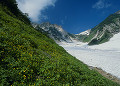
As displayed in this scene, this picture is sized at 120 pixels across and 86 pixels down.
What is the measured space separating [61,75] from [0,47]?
19.3 ft

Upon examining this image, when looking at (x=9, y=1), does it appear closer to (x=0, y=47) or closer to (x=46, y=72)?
(x=0, y=47)

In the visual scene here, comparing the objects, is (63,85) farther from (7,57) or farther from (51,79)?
(7,57)

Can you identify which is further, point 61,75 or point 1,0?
point 1,0

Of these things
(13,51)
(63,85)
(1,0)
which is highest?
(1,0)

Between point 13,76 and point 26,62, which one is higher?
point 26,62

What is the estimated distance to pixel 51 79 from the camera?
5320mm

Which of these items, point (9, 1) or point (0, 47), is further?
point (9, 1)

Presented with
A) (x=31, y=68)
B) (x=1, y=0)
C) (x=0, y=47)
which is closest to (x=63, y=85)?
(x=31, y=68)

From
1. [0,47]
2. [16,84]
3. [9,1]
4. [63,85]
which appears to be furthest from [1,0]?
[63,85]

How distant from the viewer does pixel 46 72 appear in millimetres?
5820

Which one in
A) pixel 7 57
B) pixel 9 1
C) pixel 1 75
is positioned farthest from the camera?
pixel 9 1

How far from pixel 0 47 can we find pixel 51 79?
5132 mm

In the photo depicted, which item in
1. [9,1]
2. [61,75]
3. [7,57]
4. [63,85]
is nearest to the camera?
[63,85]

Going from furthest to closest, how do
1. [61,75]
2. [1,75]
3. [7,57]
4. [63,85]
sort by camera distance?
[61,75], [7,57], [63,85], [1,75]
